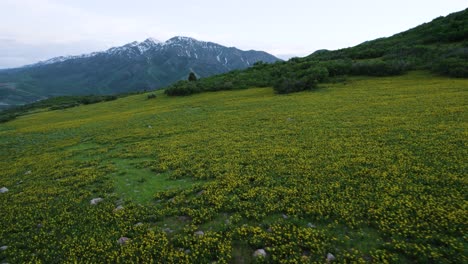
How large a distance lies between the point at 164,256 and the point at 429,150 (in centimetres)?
1670

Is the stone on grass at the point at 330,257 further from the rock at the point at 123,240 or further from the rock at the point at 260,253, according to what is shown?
the rock at the point at 123,240

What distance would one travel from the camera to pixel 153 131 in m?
32.3

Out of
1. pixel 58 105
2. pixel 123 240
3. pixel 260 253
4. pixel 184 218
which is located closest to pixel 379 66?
pixel 184 218

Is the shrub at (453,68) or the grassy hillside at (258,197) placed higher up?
the shrub at (453,68)

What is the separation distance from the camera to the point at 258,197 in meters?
12.9

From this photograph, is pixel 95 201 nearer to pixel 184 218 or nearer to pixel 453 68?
pixel 184 218

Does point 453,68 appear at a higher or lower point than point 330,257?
higher

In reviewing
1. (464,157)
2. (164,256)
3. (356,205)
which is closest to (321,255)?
(356,205)

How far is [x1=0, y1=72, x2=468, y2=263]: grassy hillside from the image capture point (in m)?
9.48

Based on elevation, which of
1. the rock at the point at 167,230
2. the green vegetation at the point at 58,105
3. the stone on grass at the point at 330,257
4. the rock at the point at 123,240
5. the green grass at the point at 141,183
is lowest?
the green vegetation at the point at 58,105

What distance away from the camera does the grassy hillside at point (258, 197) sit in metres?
9.48

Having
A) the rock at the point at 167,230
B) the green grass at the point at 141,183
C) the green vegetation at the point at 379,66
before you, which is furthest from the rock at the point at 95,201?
the green vegetation at the point at 379,66

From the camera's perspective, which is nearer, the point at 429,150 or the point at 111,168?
the point at 429,150

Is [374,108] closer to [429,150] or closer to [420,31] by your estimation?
[429,150]
